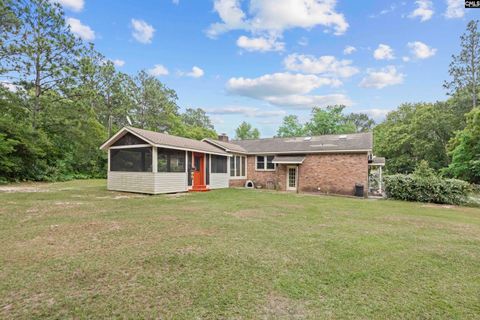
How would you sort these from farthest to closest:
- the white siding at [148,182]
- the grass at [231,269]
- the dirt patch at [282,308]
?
1. the white siding at [148,182]
2. the grass at [231,269]
3. the dirt patch at [282,308]

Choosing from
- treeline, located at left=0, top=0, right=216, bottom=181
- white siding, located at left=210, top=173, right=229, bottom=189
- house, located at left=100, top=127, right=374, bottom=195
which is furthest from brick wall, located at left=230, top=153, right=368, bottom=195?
treeline, located at left=0, top=0, right=216, bottom=181

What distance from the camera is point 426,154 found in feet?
90.2

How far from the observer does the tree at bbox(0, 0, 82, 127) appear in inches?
624

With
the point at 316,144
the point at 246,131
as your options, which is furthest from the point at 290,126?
the point at 316,144

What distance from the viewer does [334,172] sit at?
14180 millimetres

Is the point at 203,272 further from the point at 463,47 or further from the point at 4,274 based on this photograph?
the point at 463,47

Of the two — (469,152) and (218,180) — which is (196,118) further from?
(469,152)

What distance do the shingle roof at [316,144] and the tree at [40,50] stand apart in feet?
49.8

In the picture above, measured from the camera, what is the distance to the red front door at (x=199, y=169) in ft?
43.6

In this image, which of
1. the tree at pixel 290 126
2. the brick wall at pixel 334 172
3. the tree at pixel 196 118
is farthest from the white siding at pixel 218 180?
the tree at pixel 196 118

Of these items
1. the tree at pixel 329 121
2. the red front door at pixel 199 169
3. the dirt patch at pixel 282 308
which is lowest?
the dirt patch at pixel 282 308

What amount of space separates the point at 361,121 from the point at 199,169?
48862mm

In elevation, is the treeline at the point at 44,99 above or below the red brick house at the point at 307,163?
above

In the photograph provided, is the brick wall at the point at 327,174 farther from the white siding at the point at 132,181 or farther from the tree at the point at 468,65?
the tree at the point at 468,65
